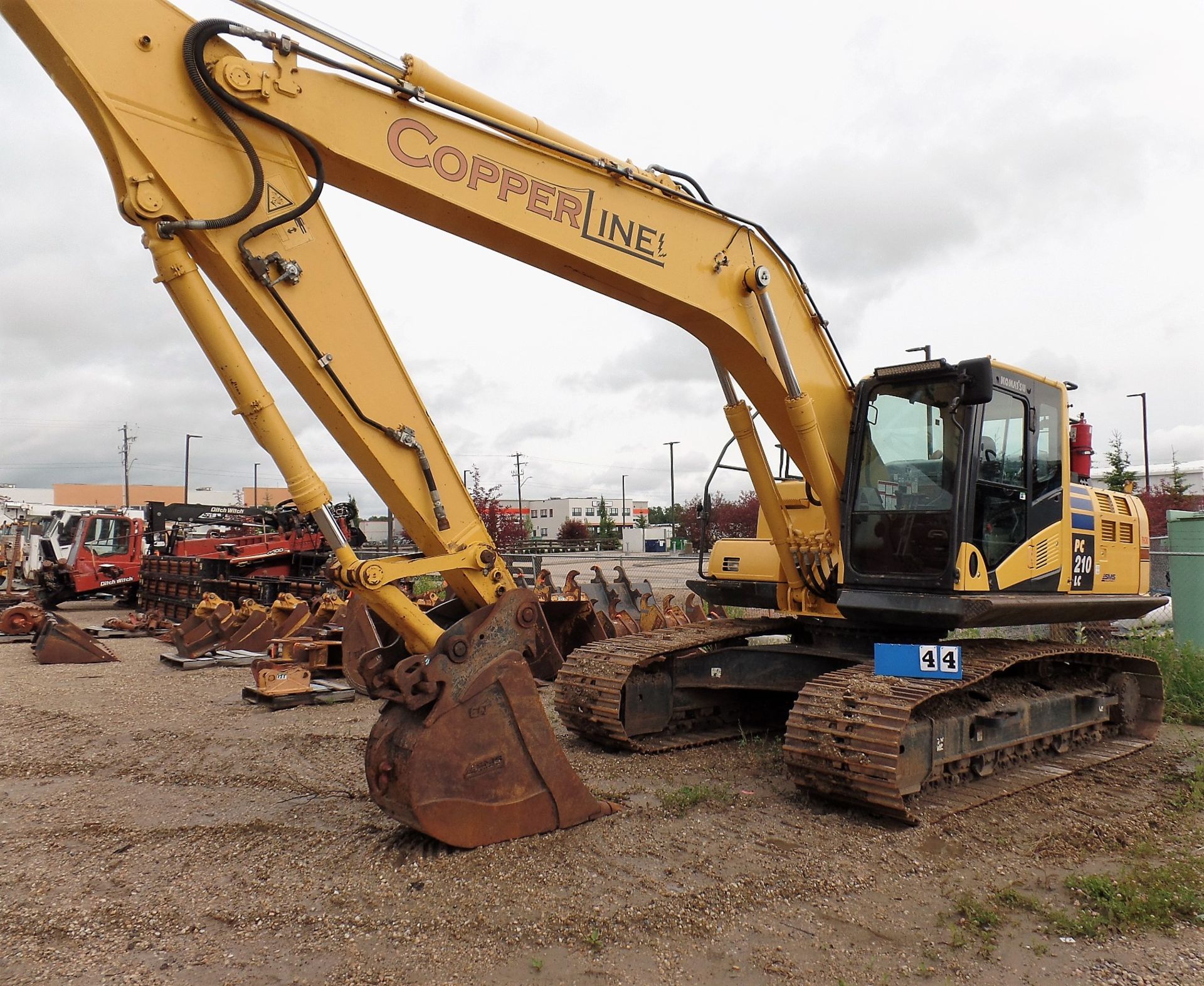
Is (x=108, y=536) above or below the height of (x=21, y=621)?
above

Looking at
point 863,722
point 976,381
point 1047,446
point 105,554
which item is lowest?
point 863,722

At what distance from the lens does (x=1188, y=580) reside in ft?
32.2

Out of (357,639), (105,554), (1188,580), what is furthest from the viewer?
(105,554)

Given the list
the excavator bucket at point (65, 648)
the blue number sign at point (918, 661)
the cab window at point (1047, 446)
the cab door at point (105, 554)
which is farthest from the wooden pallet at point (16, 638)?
the cab window at point (1047, 446)

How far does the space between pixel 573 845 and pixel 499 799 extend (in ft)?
1.45

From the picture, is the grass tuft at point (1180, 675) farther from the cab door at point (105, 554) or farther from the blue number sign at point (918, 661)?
the cab door at point (105, 554)

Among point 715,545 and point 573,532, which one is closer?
point 715,545

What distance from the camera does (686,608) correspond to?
1324cm

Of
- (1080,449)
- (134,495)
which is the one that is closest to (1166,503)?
(1080,449)

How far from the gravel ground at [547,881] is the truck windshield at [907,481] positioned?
1.57m

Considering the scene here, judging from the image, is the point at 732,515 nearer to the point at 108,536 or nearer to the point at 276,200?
the point at 108,536

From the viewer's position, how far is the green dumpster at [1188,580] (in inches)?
383

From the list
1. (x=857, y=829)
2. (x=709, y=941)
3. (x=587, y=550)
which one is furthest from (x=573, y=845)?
(x=587, y=550)

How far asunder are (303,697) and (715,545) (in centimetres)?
421
